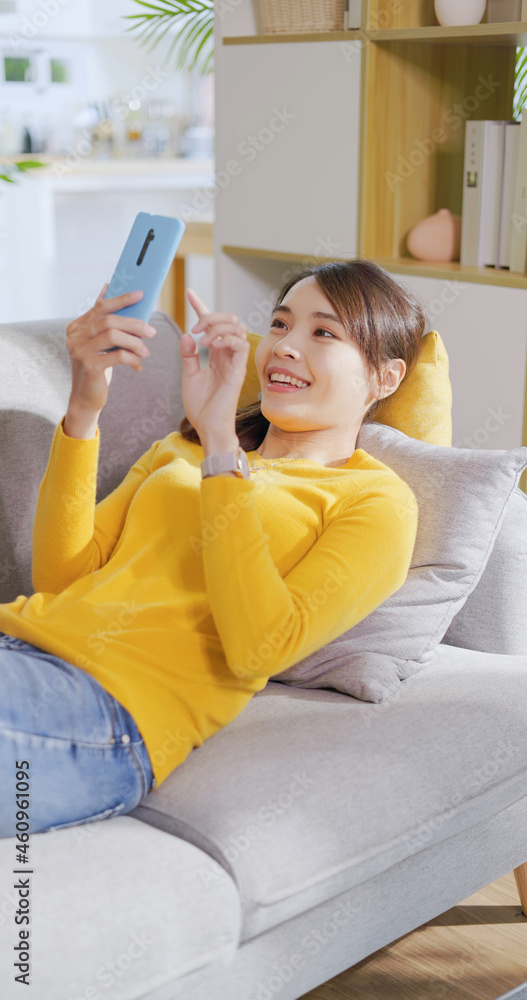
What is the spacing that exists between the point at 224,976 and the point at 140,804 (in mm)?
215

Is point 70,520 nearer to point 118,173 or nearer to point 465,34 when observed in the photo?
point 465,34

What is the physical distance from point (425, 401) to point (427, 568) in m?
0.31

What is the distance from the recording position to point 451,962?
1.58 m

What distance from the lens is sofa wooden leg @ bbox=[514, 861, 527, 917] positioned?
1629 mm

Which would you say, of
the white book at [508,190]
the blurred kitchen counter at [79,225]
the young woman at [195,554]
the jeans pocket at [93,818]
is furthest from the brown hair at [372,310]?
the blurred kitchen counter at [79,225]

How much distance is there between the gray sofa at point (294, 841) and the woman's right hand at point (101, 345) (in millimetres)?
428

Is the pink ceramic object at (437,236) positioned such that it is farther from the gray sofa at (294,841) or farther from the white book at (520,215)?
the gray sofa at (294,841)

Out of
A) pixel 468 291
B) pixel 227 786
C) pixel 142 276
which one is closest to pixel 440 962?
pixel 227 786

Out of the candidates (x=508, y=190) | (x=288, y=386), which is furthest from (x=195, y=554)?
(x=508, y=190)

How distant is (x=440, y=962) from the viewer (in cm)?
157

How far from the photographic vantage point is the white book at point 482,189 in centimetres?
A: 220

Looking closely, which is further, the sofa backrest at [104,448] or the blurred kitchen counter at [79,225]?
the blurred kitchen counter at [79,225]

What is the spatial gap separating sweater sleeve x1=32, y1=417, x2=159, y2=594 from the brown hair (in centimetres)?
21

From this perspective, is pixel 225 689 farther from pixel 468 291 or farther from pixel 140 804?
pixel 468 291
